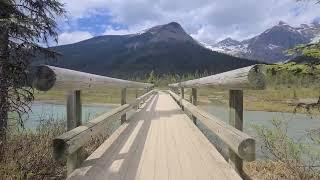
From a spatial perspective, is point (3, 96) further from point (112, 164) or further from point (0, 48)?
point (112, 164)

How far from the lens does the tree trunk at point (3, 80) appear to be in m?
6.36

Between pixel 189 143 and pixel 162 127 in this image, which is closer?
pixel 189 143

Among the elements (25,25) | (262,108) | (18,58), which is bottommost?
(262,108)

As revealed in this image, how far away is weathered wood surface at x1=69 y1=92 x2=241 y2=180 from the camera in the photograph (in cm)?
443

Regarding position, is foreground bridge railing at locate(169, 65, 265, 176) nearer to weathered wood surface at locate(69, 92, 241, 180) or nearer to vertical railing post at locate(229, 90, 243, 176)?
vertical railing post at locate(229, 90, 243, 176)

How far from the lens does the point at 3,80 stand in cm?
668

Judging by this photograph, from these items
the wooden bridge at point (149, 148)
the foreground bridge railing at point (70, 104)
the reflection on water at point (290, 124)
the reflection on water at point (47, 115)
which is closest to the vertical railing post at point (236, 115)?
the wooden bridge at point (149, 148)

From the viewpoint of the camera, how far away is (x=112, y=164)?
16.1 ft

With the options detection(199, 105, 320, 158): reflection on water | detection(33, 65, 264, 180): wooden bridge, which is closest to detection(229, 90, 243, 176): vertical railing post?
detection(33, 65, 264, 180): wooden bridge

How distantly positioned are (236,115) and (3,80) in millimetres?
3911

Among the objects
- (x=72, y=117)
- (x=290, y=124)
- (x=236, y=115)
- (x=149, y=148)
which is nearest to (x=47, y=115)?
(x=149, y=148)

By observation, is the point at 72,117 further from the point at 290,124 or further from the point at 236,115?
the point at 290,124

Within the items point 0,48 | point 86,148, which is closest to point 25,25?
point 0,48

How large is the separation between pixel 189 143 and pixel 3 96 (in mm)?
2936
